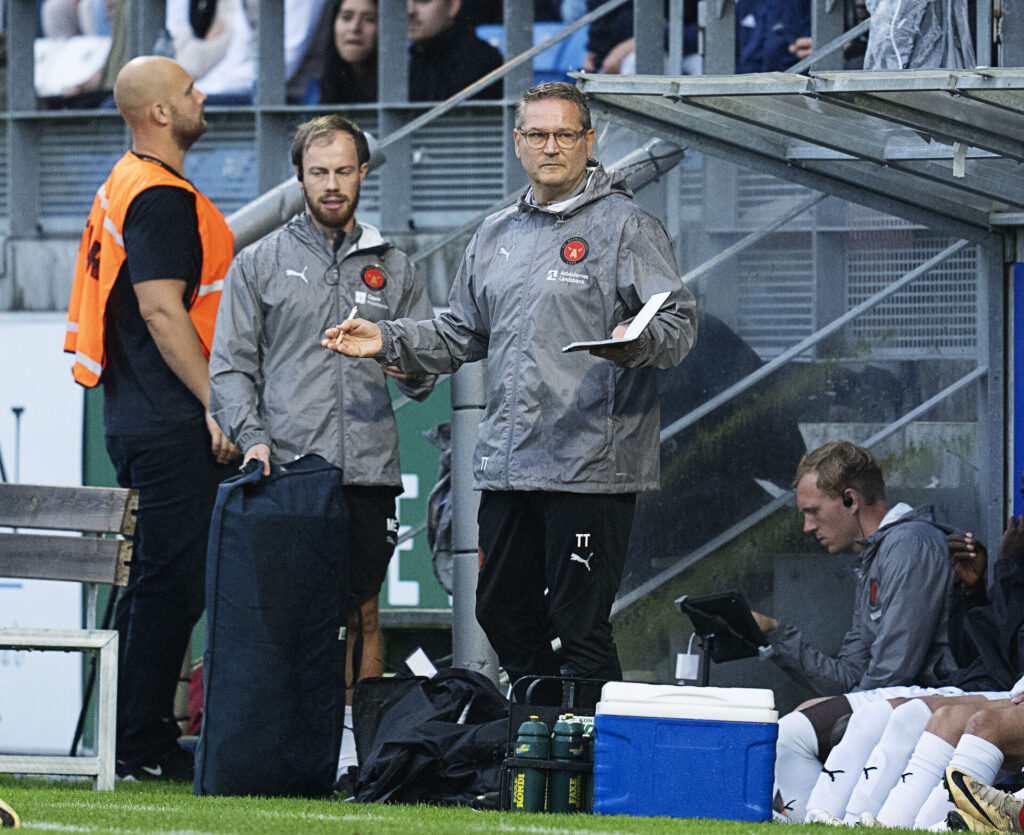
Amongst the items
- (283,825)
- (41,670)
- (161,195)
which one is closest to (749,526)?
(161,195)

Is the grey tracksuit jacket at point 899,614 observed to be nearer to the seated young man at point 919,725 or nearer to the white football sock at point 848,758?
the seated young man at point 919,725

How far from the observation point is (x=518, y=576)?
16.6 feet

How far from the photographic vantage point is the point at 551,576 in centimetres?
494

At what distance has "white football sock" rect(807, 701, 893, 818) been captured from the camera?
4785 mm

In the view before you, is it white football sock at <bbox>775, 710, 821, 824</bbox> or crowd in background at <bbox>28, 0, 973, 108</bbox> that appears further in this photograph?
crowd in background at <bbox>28, 0, 973, 108</bbox>

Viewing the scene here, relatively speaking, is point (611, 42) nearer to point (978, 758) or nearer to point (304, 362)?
point (304, 362)

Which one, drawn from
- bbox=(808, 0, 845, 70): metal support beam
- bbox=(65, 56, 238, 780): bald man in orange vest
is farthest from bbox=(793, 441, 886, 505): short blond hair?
bbox=(808, 0, 845, 70): metal support beam

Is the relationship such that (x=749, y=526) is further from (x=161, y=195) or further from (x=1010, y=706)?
(x=161, y=195)

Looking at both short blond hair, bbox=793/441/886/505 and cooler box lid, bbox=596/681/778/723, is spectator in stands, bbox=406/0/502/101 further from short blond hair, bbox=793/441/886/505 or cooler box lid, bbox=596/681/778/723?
cooler box lid, bbox=596/681/778/723

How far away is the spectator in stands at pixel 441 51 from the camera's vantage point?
39.9 ft

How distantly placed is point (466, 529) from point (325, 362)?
0.81 metres

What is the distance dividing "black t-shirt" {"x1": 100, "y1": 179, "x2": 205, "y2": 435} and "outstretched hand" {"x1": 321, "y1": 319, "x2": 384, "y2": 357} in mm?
878

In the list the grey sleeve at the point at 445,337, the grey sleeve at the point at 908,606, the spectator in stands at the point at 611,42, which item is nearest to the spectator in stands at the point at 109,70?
the spectator in stands at the point at 611,42

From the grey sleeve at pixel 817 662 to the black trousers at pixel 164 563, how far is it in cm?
190
